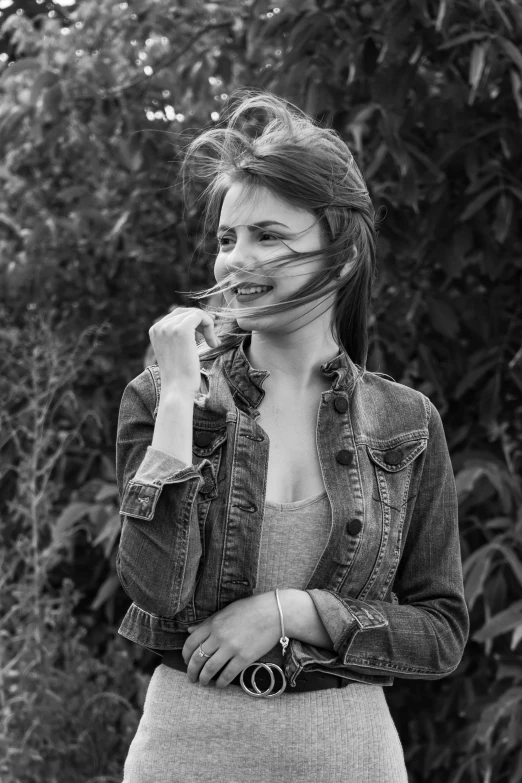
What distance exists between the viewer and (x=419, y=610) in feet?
4.87

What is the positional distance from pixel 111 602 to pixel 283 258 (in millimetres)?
1720

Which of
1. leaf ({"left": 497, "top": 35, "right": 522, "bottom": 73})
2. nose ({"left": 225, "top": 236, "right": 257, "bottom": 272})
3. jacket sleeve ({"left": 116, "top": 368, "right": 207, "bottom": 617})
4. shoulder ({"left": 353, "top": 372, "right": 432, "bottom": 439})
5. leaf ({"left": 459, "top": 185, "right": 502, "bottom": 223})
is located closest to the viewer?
jacket sleeve ({"left": 116, "top": 368, "right": 207, "bottom": 617})

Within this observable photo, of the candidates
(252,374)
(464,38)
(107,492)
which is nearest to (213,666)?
(252,374)

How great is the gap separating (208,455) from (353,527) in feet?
0.67

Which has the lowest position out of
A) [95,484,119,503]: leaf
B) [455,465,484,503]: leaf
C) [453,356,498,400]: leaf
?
[95,484,119,503]: leaf

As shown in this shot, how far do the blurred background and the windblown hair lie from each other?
885mm

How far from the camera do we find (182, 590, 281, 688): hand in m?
1.35

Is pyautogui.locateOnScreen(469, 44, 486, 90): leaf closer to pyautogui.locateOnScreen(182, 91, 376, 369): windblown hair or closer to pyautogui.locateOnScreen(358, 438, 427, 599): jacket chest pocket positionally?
pyautogui.locateOnScreen(182, 91, 376, 369): windblown hair

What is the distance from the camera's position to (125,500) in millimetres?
1340

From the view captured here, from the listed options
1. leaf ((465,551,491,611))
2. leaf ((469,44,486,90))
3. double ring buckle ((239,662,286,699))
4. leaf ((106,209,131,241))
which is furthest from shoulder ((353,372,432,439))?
leaf ((106,209,131,241))

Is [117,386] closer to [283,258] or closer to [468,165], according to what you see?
[468,165]

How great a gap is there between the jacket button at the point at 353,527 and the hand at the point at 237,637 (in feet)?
0.42

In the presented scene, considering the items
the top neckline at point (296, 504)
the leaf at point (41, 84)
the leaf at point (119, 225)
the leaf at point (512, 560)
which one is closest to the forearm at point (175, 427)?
the top neckline at point (296, 504)

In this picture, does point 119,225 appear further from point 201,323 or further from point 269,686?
point 269,686
